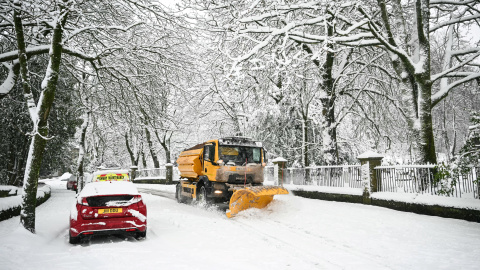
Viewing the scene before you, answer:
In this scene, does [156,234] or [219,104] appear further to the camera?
[219,104]

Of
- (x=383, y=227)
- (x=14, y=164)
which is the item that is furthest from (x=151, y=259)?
(x=14, y=164)

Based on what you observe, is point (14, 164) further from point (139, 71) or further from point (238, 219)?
point (238, 219)

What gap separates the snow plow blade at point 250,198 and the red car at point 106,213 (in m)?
3.25

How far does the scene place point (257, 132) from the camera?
19297mm

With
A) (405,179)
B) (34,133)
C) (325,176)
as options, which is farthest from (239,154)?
(34,133)

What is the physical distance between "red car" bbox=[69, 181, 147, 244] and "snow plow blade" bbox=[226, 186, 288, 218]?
3.25 m

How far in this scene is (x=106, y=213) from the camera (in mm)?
6297

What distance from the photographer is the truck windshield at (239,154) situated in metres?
11.0

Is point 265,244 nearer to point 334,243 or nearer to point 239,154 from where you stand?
point 334,243

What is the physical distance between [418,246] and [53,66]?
919 centimetres

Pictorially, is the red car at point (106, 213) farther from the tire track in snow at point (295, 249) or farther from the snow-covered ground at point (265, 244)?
the tire track in snow at point (295, 249)

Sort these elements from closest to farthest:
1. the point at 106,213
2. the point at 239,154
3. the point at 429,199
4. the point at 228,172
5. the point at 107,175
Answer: the point at 106,213, the point at 429,199, the point at 228,172, the point at 239,154, the point at 107,175

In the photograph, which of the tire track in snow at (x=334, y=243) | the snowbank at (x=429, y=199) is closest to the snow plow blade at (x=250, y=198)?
the tire track in snow at (x=334, y=243)

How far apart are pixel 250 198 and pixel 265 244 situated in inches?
133
